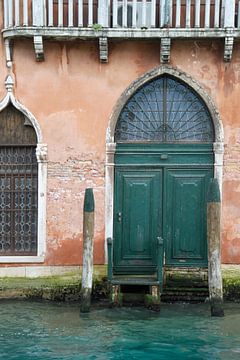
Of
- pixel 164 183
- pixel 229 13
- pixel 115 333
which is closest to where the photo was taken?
pixel 115 333

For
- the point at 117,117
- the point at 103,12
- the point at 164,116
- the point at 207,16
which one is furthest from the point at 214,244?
the point at 103,12

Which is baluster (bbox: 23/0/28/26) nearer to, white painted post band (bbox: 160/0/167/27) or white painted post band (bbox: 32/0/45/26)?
white painted post band (bbox: 32/0/45/26)

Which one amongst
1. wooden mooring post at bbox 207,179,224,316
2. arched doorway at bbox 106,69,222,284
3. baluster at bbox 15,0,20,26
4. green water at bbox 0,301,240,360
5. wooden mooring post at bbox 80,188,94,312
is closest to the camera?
green water at bbox 0,301,240,360

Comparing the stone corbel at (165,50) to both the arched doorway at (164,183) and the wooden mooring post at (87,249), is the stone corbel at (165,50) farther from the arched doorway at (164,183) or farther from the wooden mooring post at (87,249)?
the wooden mooring post at (87,249)

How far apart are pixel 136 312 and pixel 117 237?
132cm

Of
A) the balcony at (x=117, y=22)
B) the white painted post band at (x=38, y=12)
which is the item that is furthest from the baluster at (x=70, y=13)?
the white painted post band at (x=38, y=12)

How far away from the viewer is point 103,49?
28.3 ft

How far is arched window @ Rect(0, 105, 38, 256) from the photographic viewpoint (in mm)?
9000

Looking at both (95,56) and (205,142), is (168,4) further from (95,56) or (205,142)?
(205,142)

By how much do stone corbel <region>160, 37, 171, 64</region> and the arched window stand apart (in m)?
2.16

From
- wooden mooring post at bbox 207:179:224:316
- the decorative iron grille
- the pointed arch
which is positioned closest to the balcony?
the pointed arch

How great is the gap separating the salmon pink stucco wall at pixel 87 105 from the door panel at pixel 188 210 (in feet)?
1.08

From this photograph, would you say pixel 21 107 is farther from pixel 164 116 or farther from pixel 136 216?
pixel 136 216

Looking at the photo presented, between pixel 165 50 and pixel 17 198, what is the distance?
3.04 meters
